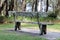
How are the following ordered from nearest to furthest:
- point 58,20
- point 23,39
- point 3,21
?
point 23,39 < point 3,21 < point 58,20

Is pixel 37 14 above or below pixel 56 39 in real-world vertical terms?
above

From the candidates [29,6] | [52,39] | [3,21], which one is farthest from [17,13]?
[29,6]

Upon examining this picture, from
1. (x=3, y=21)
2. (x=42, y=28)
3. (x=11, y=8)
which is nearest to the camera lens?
(x=42, y=28)

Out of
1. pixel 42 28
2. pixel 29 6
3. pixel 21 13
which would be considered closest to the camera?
pixel 42 28

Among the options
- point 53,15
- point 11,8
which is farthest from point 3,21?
point 53,15

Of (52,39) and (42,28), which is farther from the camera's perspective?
(42,28)

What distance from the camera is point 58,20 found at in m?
25.5

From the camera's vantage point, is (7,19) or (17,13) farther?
(7,19)

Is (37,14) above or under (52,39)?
above

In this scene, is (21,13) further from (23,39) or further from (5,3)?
(5,3)

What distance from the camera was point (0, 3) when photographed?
2794 centimetres

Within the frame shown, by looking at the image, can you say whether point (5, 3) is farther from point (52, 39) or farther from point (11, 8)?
point (52, 39)

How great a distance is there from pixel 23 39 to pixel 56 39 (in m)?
1.58

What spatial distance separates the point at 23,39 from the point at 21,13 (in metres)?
4.29
